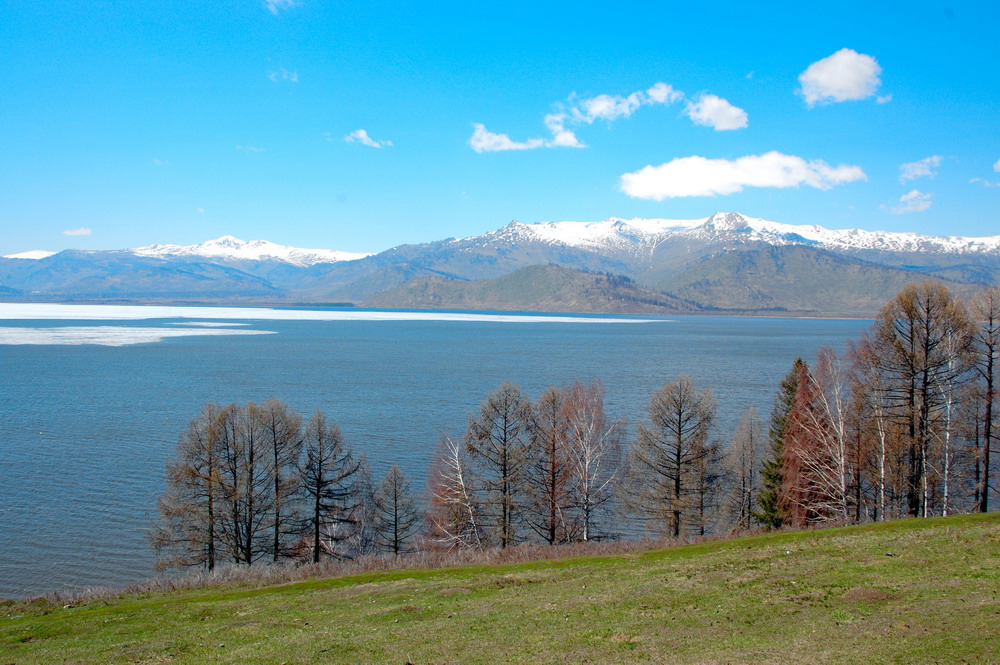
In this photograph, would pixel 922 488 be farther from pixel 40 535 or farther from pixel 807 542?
pixel 40 535

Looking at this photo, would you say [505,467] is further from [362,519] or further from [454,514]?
[362,519]

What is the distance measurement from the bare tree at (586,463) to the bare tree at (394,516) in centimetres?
931

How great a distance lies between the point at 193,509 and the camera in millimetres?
33125

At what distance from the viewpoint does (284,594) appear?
75.8ft

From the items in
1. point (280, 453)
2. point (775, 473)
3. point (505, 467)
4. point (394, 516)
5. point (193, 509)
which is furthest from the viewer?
point (280, 453)

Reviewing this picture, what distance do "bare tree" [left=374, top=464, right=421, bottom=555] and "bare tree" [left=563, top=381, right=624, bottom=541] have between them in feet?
30.5

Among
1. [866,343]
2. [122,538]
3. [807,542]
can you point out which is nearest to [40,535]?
[122,538]

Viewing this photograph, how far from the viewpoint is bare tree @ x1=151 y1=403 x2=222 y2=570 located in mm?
32812

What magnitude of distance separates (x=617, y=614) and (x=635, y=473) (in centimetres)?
2228

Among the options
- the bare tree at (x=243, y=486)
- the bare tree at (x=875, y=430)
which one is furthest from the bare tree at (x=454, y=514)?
the bare tree at (x=875, y=430)

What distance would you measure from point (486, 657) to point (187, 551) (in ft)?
79.7

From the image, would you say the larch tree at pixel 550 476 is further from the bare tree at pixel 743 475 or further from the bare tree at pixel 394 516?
the bare tree at pixel 743 475

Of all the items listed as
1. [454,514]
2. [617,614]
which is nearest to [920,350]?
[617,614]

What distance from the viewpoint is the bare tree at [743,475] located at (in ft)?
131
